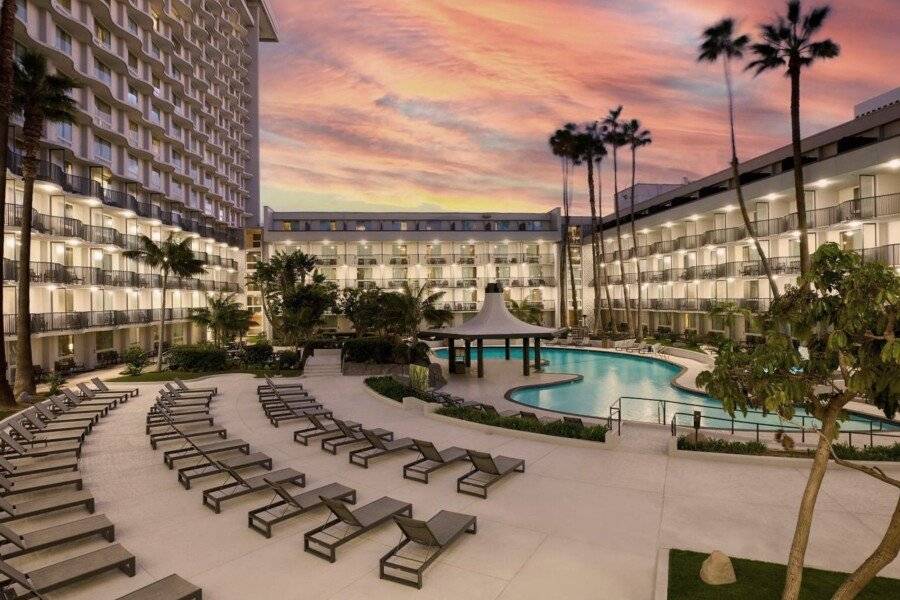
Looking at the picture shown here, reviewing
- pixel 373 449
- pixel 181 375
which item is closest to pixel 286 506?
pixel 373 449

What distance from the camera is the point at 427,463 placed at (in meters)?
12.7

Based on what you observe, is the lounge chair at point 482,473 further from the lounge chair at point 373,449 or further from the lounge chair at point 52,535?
the lounge chair at point 52,535

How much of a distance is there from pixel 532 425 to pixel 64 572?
11831mm

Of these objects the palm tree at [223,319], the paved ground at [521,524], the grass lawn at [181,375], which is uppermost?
the palm tree at [223,319]

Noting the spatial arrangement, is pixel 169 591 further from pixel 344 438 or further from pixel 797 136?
pixel 797 136

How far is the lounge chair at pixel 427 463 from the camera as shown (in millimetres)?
11797

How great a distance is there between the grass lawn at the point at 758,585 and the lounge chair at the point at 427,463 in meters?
5.60

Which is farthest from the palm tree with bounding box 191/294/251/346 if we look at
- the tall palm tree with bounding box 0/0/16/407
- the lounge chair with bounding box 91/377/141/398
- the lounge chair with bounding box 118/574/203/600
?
the lounge chair with bounding box 118/574/203/600

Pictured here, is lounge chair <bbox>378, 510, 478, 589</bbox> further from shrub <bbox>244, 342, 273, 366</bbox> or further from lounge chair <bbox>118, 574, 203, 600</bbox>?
shrub <bbox>244, 342, 273, 366</bbox>

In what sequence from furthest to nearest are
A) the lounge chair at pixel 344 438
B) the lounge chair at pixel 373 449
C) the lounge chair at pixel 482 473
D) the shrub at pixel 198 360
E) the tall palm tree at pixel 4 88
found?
1. the shrub at pixel 198 360
2. the tall palm tree at pixel 4 88
3. the lounge chair at pixel 344 438
4. the lounge chair at pixel 373 449
5. the lounge chair at pixel 482 473

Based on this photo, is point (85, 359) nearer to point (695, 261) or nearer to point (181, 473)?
point (181, 473)

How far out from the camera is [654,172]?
211 ft

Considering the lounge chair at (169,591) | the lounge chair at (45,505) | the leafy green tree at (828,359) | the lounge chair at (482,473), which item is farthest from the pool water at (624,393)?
the lounge chair at (45,505)

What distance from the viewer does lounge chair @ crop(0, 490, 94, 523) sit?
29.8ft
